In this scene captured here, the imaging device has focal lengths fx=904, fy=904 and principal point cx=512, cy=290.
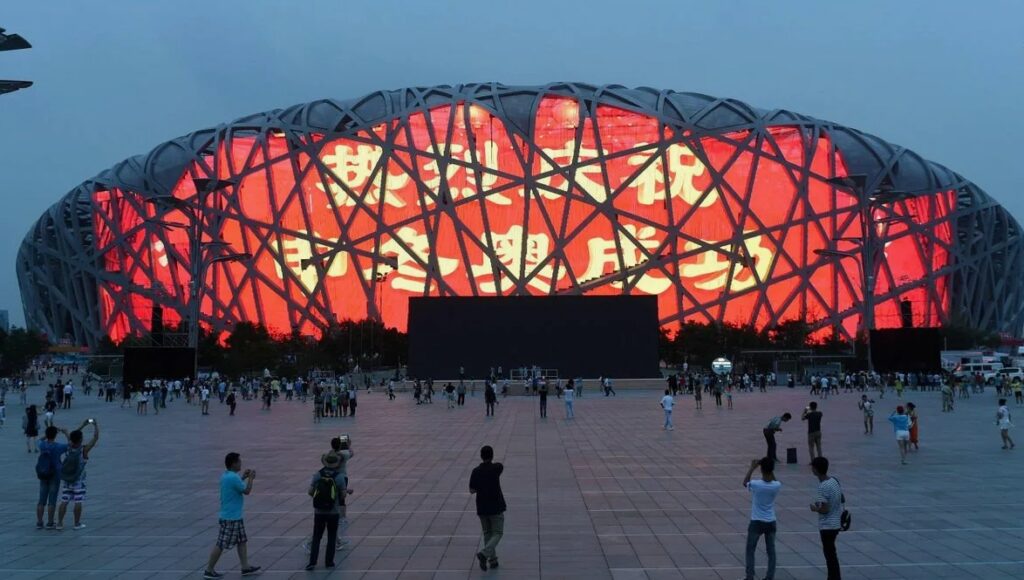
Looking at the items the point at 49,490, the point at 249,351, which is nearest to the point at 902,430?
the point at 49,490

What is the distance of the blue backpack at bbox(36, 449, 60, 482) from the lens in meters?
9.70

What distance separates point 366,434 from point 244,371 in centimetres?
4343

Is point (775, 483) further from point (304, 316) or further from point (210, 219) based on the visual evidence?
point (210, 219)

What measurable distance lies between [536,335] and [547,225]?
17.2 metres

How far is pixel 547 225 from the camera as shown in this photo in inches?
2741

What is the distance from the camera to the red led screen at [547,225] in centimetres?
6906

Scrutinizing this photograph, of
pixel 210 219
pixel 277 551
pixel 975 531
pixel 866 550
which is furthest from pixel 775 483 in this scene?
pixel 210 219

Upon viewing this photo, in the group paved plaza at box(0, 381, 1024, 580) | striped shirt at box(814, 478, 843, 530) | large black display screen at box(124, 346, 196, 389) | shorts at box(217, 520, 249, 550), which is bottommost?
paved plaza at box(0, 381, 1024, 580)

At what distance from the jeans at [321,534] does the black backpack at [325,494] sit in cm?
7

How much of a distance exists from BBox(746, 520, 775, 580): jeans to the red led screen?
201 feet

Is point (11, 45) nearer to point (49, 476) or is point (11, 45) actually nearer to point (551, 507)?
point (49, 476)

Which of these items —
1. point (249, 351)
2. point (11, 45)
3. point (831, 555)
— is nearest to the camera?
point (831, 555)

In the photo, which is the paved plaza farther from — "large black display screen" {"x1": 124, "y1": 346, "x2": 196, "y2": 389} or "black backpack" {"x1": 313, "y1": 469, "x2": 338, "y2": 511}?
"large black display screen" {"x1": 124, "y1": 346, "x2": 196, "y2": 389}

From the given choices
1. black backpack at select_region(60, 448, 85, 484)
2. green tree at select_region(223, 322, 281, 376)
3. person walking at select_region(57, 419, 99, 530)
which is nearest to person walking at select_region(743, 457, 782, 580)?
person walking at select_region(57, 419, 99, 530)
